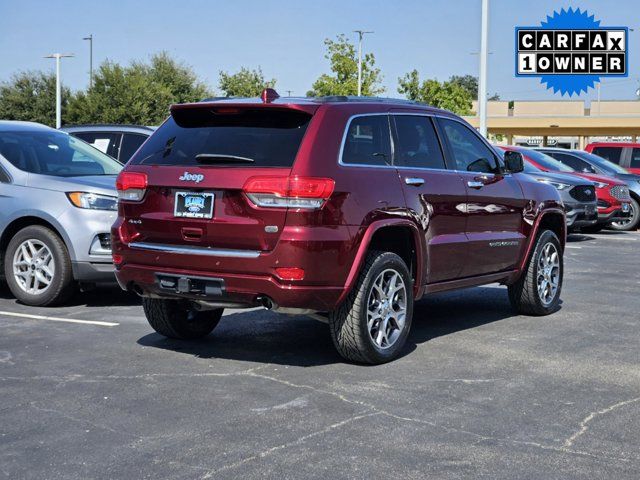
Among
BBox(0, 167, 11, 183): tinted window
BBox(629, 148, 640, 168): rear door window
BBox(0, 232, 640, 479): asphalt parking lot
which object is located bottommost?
BBox(0, 232, 640, 479): asphalt parking lot

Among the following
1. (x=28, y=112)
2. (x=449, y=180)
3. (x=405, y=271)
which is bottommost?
(x=405, y=271)

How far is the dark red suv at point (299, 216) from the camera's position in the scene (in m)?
6.21

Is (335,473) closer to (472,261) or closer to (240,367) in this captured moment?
(240,367)

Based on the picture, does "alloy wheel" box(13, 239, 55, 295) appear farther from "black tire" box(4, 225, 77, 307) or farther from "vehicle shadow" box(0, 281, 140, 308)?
"vehicle shadow" box(0, 281, 140, 308)

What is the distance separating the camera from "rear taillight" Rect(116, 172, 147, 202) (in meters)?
6.73

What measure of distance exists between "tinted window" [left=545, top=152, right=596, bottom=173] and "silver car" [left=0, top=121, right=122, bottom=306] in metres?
13.5

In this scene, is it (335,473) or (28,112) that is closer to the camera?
(335,473)

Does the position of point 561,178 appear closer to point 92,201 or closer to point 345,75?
point 92,201

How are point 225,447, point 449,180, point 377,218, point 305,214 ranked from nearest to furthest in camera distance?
point 225,447 → point 305,214 → point 377,218 → point 449,180

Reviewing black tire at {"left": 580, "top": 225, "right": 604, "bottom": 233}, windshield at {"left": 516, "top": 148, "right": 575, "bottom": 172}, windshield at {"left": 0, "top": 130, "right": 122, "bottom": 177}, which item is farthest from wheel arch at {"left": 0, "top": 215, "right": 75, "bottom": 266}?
black tire at {"left": 580, "top": 225, "right": 604, "bottom": 233}

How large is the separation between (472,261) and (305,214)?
7.38ft

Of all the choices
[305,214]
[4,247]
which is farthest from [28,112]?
[305,214]

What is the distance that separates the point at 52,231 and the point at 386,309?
3.83m

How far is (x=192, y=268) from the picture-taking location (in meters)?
6.46
